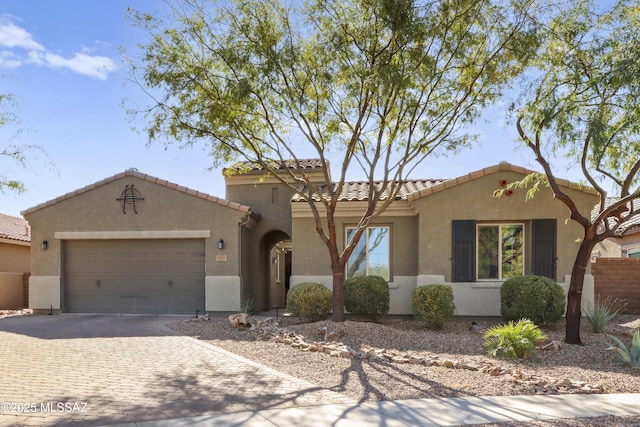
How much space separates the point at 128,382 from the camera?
Result: 25.1ft

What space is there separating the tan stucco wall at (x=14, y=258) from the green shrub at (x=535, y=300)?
61.7ft

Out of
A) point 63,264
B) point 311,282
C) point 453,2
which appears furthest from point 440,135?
point 63,264

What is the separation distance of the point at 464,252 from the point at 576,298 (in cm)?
381

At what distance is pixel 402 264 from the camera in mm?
15461

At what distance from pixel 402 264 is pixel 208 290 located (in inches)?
231

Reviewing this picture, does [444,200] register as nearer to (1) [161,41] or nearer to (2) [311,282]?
(2) [311,282]

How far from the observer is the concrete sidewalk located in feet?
19.7

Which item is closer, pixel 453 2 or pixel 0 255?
pixel 453 2

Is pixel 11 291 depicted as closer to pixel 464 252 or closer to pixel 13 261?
pixel 13 261

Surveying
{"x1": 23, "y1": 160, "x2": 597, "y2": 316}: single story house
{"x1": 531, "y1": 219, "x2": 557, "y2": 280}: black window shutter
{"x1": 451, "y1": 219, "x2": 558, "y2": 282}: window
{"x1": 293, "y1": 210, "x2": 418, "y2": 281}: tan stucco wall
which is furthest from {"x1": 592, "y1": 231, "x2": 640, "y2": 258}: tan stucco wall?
{"x1": 293, "y1": 210, "x2": 418, "y2": 281}: tan stucco wall

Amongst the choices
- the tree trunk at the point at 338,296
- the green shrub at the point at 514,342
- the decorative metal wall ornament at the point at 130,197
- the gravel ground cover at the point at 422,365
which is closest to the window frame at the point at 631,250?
the gravel ground cover at the point at 422,365

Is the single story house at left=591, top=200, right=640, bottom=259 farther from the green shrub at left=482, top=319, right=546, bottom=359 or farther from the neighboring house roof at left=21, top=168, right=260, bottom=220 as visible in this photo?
the neighboring house roof at left=21, top=168, right=260, bottom=220

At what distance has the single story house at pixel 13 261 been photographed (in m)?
19.1

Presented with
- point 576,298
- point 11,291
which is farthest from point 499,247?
point 11,291
